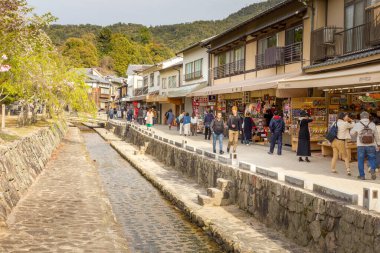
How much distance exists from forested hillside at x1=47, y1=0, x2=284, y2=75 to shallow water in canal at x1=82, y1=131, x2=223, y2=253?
8449 centimetres

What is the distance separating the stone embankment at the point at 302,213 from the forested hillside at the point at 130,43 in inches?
3539

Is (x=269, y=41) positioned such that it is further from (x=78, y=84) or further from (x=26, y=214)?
(x=26, y=214)

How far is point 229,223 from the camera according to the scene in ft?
31.1

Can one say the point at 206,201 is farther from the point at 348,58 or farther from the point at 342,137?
the point at 348,58

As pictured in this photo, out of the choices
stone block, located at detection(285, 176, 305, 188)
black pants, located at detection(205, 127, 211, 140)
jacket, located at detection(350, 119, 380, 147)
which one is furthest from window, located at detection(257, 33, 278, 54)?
stone block, located at detection(285, 176, 305, 188)

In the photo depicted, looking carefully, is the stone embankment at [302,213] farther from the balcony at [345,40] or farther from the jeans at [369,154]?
the balcony at [345,40]

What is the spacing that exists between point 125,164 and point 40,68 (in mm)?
7327

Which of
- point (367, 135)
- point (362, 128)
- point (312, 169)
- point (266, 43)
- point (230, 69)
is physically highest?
point (266, 43)

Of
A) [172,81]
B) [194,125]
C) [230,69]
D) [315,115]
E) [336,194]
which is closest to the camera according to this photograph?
[336,194]

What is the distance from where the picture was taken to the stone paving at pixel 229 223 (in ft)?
25.6

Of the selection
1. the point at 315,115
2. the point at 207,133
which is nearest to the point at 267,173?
the point at 315,115

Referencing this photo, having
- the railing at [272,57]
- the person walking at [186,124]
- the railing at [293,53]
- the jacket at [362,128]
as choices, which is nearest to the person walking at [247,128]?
the railing at [272,57]

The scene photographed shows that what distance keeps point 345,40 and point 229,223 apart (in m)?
8.65

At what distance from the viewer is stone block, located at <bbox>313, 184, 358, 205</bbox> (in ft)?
21.0
